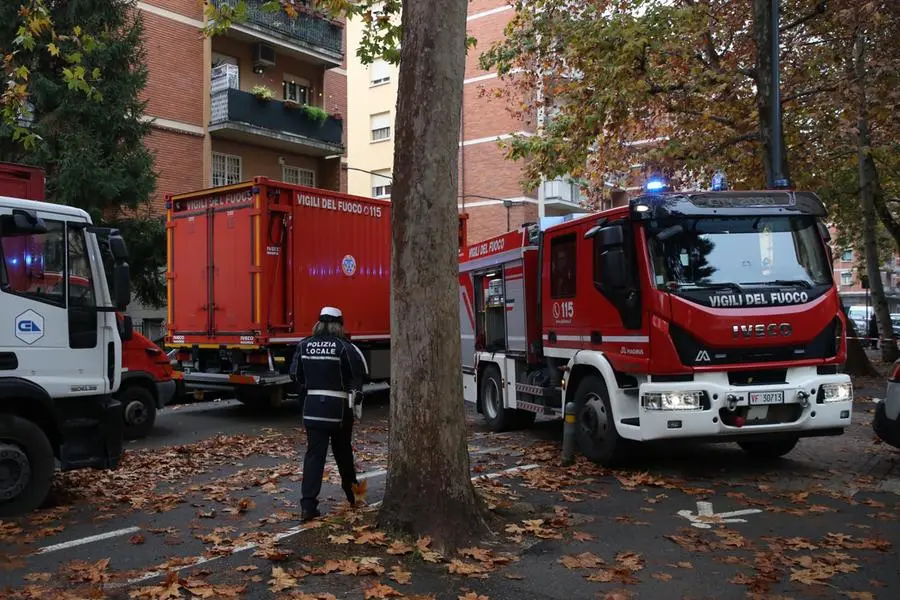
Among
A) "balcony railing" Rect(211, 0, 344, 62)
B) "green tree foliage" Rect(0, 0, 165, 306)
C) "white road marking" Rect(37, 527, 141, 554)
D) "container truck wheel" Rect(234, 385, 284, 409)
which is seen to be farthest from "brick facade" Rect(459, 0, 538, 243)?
"white road marking" Rect(37, 527, 141, 554)

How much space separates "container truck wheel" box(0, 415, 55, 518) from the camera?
666cm

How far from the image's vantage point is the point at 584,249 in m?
8.96

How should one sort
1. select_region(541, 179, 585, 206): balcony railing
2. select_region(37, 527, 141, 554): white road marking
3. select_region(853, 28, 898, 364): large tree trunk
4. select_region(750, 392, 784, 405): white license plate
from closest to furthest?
select_region(37, 527, 141, 554): white road marking
select_region(750, 392, 784, 405): white license plate
select_region(853, 28, 898, 364): large tree trunk
select_region(541, 179, 585, 206): balcony railing

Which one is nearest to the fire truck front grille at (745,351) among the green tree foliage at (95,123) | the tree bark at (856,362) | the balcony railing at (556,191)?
the tree bark at (856,362)

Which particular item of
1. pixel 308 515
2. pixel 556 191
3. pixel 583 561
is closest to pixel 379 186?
pixel 556 191

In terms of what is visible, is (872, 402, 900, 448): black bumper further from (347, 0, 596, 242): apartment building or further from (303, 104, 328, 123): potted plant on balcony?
Answer: (347, 0, 596, 242): apartment building

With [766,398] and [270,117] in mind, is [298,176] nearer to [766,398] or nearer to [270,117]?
[270,117]

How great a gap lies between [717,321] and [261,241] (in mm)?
7208

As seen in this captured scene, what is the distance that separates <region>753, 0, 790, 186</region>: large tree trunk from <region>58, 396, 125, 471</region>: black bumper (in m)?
10.6

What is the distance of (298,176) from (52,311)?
20.2m

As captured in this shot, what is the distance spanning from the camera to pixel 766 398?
7699mm

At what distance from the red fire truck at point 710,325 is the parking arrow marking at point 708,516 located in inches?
39.6

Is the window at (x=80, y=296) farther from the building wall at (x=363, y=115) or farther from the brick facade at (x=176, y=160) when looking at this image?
the building wall at (x=363, y=115)

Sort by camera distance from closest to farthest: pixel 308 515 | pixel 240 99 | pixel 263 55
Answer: pixel 308 515, pixel 240 99, pixel 263 55
